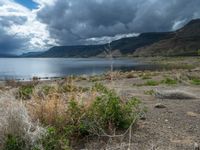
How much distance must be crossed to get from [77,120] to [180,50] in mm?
186446

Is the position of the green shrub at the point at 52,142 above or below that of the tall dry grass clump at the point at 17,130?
below

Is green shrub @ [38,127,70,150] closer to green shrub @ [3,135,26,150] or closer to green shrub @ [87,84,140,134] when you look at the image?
green shrub @ [3,135,26,150]

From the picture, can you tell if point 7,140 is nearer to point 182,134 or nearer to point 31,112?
point 31,112

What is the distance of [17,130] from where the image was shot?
16.7 feet

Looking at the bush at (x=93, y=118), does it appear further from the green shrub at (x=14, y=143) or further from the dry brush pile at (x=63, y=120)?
the green shrub at (x=14, y=143)

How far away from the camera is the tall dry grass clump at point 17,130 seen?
4925 mm

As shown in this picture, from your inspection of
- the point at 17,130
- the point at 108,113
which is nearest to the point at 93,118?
the point at 108,113

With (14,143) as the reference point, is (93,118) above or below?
above

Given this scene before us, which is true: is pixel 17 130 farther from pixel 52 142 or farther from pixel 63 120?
pixel 63 120

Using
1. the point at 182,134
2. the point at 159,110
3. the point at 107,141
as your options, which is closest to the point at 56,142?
the point at 107,141

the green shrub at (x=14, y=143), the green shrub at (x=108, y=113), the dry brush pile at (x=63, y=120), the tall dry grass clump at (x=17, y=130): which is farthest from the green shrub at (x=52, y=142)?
the green shrub at (x=108, y=113)

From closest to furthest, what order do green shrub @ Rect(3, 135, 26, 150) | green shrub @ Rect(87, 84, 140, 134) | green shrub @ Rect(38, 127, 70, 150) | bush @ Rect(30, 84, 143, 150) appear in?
green shrub @ Rect(3, 135, 26, 150) < green shrub @ Rect(38, 127, 70, 150) < bush @ Rect(30, 84, 143, 150) < green shrub @ Rect(87, 84, 140, 134)

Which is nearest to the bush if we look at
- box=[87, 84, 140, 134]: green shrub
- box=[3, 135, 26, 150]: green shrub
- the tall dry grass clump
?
box=[87, 84, 140, 134]: green shrub

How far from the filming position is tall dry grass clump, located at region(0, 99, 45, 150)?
493 centimetres
